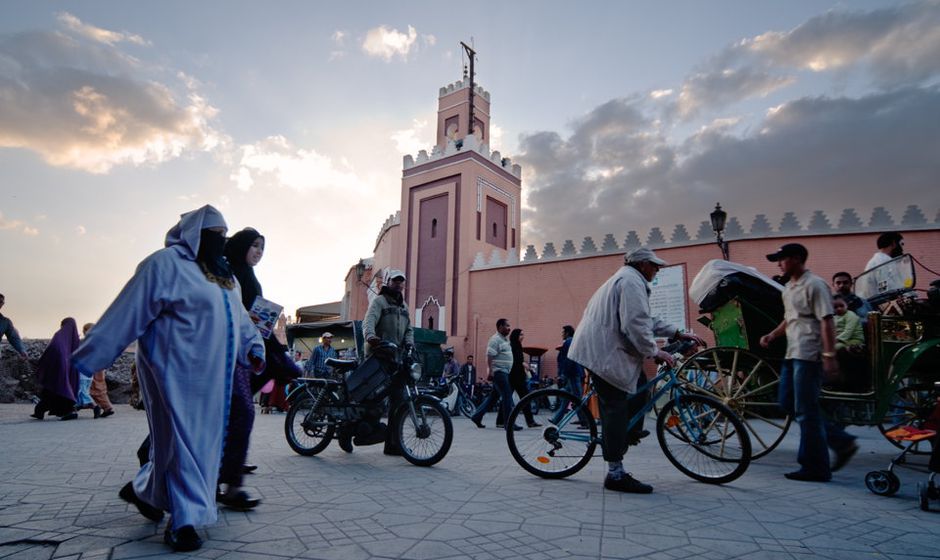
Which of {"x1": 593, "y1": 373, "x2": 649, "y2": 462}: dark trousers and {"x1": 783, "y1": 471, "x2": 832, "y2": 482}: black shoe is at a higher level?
{"x1": 593, "y1": 373, "x2": 649, "y2": 462}: dark trousers

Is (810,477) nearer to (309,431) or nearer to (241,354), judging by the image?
(241,354)

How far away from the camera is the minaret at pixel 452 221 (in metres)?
22.7

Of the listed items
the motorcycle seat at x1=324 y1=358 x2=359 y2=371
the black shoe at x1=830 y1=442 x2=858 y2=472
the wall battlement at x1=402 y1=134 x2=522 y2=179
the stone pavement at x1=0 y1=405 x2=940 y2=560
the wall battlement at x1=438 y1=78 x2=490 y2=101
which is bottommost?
the stone pavement at x1=0 y1=405 x2=940 y2=560

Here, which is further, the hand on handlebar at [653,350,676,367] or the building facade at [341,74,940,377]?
the building facade at [341,74,940,377]

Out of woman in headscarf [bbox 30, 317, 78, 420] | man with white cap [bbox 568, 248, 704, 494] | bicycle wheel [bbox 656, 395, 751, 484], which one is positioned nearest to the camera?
man with white cap [bbox 568, 248, 704, 494]

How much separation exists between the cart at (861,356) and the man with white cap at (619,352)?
4.51 ft

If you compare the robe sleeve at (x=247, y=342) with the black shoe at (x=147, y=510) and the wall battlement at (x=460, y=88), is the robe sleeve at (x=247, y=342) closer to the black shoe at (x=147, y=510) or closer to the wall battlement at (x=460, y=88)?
the black shoe at (x=147, y=510)

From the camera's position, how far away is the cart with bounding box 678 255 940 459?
14.6 feet

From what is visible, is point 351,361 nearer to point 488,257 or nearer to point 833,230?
point 833,230

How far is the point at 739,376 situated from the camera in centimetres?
545

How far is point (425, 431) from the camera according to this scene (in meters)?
4.83

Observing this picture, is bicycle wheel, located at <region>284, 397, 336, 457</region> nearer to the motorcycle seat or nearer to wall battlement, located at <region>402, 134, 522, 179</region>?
the motorcycle seat

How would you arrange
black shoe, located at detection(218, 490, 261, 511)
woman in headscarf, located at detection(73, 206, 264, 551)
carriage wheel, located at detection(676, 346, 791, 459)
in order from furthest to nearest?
carriage wheel, located at detection(676, 346, 791, 459)
black shoe, located at detection(218, 490, 261, 511)
woman in headscarf, located at detection(73, 206, 264, 551)

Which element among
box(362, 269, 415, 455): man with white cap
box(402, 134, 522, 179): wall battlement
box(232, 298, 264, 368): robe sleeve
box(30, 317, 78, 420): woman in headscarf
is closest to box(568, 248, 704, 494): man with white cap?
box(232, 298, 264, 368): robe sleeve
